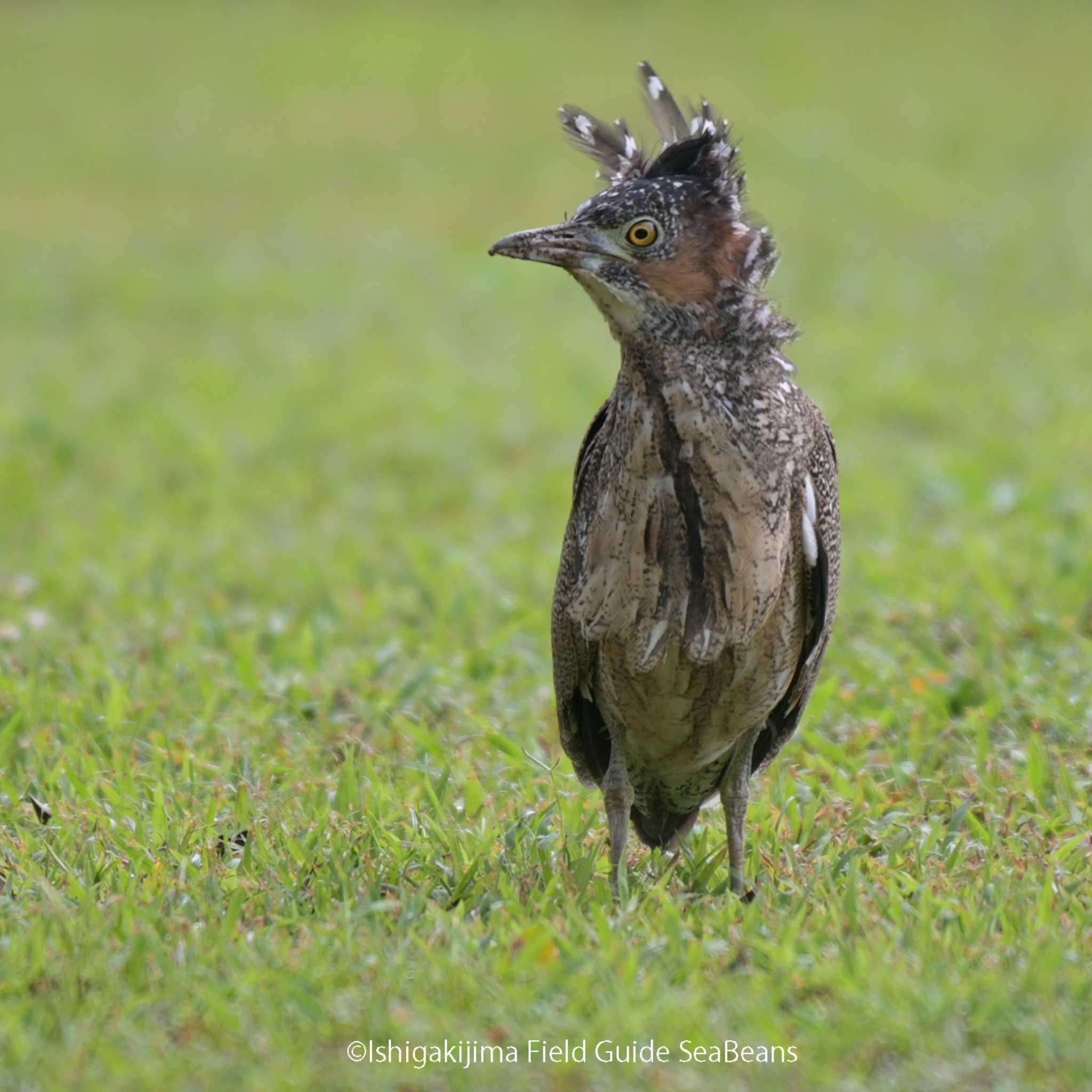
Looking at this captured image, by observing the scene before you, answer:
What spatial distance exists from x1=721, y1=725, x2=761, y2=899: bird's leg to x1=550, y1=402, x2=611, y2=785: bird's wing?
0.35m

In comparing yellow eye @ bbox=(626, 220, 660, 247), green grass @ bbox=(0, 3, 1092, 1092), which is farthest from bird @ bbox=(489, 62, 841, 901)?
green grass @ bbox=(0, 3, 1092, 1092)

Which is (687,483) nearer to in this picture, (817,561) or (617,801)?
(817,561)

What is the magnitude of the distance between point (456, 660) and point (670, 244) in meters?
2.73

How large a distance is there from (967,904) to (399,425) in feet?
23.0

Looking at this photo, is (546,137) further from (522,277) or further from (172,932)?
(172,932)

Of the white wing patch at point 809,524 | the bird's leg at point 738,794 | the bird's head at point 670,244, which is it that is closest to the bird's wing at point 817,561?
the white wing patch at point 809,524

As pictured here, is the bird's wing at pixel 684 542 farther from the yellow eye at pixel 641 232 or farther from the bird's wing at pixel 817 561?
the yellow eye at pixel 641 232

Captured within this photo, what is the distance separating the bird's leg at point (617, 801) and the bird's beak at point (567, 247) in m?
1.33

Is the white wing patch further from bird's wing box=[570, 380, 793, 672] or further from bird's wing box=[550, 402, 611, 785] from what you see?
bird's wing box=[550, 402, 611, 785]

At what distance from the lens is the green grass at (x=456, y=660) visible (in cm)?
332

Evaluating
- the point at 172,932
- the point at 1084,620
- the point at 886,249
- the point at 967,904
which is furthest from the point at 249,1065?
the point at 886,249

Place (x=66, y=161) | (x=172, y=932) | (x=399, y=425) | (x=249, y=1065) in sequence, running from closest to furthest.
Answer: (x=249, y=1065), (x=172, y=932), (x=399, y=425), (x=66, y=161)

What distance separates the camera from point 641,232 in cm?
375

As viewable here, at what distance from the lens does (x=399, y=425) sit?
33.7 ft
